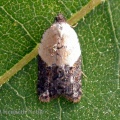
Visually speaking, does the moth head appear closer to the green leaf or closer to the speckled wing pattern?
the green leaf

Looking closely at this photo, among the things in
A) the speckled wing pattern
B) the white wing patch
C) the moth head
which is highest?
the moth head

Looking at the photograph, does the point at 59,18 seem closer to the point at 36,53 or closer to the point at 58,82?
the point at 36,53

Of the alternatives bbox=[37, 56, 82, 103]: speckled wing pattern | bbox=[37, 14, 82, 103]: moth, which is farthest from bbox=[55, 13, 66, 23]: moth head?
bbox=[37, 56, 82, 103]: speckled wing pattern

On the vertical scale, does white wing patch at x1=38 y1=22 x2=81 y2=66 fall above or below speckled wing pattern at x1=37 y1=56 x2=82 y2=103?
above

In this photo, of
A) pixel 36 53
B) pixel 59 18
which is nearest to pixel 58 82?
pixel 36 53

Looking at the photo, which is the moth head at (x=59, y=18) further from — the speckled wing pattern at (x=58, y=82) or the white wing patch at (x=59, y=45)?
the speckled wing pattern at (x=58, y=82)

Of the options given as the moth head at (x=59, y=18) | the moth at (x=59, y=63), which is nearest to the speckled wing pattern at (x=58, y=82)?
the moth at (x=59, y=63)

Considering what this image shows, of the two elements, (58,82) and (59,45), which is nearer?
(59,45)

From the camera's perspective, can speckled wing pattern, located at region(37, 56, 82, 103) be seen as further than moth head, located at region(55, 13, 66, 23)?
Yes
